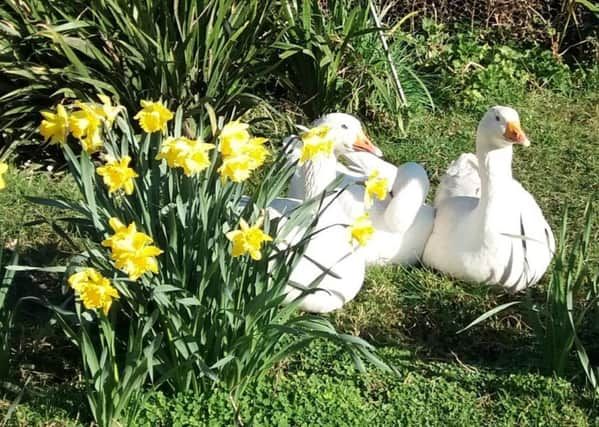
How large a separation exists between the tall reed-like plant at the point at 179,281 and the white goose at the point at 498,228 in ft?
3.16

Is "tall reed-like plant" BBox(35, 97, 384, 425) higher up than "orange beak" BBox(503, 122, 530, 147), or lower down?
lower down

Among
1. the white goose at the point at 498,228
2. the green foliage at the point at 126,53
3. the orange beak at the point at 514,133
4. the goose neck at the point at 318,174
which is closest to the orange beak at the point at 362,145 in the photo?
the goose neck at the point at 318,174

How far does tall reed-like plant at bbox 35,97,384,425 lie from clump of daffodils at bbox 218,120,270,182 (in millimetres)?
27

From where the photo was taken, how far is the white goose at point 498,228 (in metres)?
4.00

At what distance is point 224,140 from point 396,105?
2.98 meters

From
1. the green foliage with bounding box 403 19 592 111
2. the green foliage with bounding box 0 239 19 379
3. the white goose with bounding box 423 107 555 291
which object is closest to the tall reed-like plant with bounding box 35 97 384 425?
the green foliage with bounding box 0 239 19 379

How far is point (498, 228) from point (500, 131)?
0.40m

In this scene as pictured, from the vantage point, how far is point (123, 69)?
5.12 m

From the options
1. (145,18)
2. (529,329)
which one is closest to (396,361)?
(529,329)

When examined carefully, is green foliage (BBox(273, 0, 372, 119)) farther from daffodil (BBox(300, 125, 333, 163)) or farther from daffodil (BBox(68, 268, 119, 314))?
daffodil (BBox(68, 268, 119, 314))

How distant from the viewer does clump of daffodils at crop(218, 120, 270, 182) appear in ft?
9.31

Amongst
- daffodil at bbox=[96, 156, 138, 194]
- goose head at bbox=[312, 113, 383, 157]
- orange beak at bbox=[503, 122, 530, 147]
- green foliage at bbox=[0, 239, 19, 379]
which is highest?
daffodil at bbox=[96, 156, 138, 194]

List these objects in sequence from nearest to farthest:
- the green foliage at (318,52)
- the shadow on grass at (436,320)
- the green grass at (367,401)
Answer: the green grass at (367,401)
the shadow on grass at (436,320)
the green foliage at (318,52)

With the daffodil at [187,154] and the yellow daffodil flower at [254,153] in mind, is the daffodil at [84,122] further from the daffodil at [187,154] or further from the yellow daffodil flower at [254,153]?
the yellow daffodil flower at [254,153]
